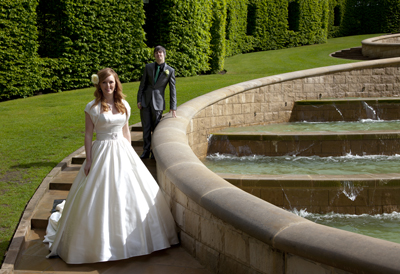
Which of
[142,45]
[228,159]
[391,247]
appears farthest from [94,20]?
[391,247]

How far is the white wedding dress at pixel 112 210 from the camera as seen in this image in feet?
→ 13.7

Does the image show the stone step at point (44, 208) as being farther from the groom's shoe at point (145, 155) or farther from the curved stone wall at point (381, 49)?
the curved stone wall at point (381, 49)

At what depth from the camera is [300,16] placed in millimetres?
31047

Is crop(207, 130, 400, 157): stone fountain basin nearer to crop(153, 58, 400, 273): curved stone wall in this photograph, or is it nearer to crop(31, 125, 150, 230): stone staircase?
crop(153, 58, 400, 273): curved stone wall

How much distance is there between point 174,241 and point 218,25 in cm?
1679

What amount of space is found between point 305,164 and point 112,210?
198 inches

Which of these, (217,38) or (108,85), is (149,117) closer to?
(108,85)

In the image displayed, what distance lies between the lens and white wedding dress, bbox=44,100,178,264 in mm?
4168

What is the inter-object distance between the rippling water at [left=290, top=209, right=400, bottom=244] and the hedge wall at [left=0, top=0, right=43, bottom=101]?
1052cm

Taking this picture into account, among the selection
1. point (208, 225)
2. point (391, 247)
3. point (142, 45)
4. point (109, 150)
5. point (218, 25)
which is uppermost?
point (218, 25)

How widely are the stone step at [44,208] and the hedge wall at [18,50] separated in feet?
26.8

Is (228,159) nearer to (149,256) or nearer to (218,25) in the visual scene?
(149,256)

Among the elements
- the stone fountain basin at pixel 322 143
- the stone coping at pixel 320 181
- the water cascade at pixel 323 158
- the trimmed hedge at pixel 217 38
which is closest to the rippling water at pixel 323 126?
the water cascade at pixel 323 158

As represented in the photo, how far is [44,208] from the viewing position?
5.89 m
